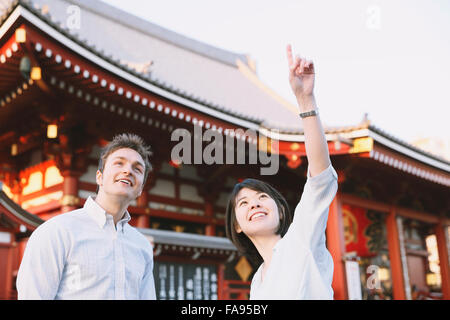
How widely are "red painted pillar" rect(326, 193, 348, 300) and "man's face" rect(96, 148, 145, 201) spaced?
647cm

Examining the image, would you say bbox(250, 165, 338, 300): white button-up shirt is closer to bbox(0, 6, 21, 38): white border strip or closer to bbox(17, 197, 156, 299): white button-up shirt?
bbox(17, 197, 156, 299): white button-up shirt

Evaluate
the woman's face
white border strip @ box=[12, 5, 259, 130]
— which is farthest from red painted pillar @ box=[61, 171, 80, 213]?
the woman's face

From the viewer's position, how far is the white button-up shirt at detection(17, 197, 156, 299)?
1864 millimetres

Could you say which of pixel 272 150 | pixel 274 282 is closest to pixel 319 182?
pixel 274 282

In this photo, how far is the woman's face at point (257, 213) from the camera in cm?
200

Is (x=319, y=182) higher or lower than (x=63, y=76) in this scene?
lower

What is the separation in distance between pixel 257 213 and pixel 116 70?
4835 millimetres

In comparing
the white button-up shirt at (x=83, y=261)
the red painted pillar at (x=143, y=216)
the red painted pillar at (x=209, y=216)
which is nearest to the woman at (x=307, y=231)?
the white button-up shirt at (x=83, y=261)

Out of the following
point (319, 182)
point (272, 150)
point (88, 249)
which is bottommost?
point (88, 249)

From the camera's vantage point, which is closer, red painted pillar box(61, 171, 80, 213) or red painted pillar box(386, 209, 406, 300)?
red painted pillar box(61, 171, 80, 213)
